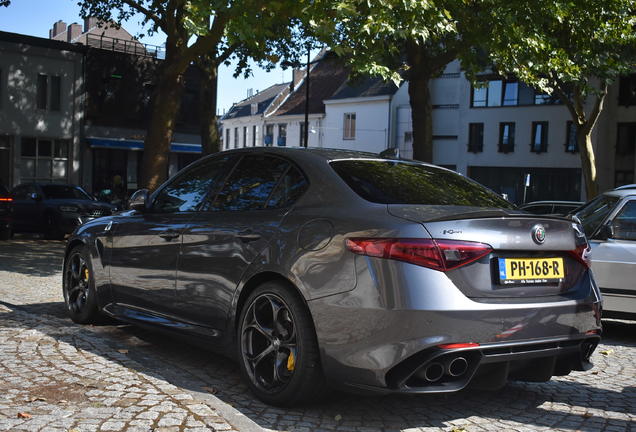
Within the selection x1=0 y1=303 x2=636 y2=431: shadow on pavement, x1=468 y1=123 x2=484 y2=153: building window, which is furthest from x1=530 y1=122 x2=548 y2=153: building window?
x1=0 y1=303 x2=636 y2=431: shadow on pavement

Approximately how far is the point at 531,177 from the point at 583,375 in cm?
4399

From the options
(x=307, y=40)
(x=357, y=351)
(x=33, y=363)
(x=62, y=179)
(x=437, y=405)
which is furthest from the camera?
(x=62, y=179)

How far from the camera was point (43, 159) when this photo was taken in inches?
1474

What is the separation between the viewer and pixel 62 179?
1516 inches

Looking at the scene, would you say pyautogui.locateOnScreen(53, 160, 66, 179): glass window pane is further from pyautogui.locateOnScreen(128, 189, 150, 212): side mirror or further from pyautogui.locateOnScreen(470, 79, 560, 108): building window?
pyautogui.locateOnScreen(128, 189, 150, 212): side mirror

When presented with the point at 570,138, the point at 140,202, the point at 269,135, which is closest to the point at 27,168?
the point at 570,138

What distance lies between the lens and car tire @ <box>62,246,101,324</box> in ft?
21.9

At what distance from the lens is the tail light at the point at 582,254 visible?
4.54 metres

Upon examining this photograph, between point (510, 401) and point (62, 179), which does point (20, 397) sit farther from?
point (62, 179)

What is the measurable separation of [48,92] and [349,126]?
2578cm

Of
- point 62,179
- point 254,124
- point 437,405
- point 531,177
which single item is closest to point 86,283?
point 437,405

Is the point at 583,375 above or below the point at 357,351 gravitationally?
below

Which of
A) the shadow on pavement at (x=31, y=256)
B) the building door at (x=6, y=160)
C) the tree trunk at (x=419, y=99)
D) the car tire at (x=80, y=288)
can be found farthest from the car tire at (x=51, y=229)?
the building door at (x=6, y=160)

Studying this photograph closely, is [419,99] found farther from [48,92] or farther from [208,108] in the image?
[48,92]
